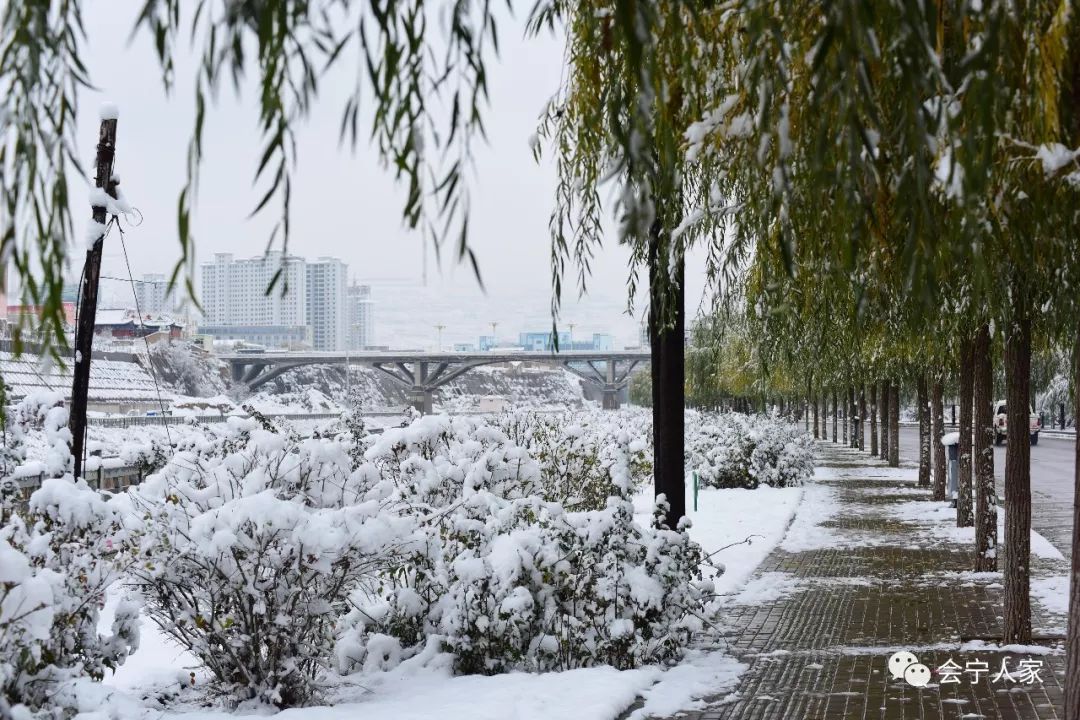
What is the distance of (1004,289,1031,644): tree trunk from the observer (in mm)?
9172

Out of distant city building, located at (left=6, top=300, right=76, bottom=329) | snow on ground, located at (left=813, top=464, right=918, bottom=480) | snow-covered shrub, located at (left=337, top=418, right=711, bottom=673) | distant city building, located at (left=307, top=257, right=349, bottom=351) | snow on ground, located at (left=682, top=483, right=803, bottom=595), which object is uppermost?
distant city building, located at (left=307, top=257, right=349, bottom=351)

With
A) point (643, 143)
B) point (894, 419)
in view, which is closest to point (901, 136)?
point (643, 143)

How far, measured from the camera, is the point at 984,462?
13000 millimetres

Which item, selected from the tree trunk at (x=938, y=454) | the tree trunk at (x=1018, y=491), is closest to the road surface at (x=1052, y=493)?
the tree trunk at (x=938, y=454)

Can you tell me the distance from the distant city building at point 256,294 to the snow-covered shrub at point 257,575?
1.33 metres

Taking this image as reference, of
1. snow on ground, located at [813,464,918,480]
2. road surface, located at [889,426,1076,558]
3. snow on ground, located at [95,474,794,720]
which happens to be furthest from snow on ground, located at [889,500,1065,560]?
snow on ground, located at [95,474,794,720]

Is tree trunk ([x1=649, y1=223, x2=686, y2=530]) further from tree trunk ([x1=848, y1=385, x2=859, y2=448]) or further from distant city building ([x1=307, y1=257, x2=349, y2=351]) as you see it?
distant city building ([x1=307, y1=257, x2=349, y2=351])

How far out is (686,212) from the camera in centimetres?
858


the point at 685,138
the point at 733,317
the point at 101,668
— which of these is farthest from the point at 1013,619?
the point at 101,668

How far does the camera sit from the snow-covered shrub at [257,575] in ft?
23.4

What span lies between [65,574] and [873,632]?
6.77 metres

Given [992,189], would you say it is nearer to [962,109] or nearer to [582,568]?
[962,109]

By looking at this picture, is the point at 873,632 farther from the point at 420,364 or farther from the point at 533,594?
the point at 420,364

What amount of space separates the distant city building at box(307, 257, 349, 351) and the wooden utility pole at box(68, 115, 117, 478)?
60.3 meters
